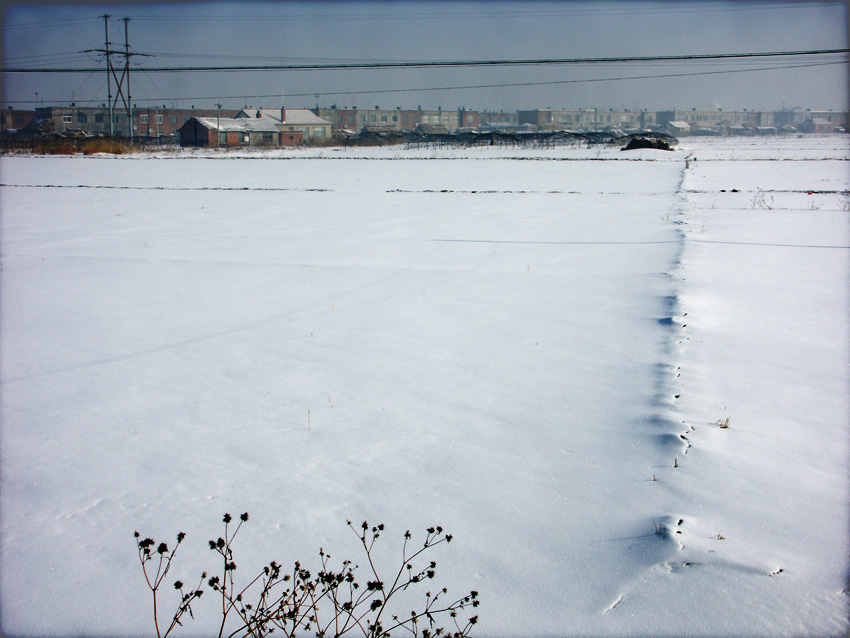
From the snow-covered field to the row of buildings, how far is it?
4938 cm

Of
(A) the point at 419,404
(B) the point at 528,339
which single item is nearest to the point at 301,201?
(B) the point at 528,339

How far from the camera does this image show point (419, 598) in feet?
8.88

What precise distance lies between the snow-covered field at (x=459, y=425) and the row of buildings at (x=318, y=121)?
1944 inches

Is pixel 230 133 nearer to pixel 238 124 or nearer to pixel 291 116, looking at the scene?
pixel 238 124

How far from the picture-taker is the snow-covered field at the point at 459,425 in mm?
2773

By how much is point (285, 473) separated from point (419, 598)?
1.21m

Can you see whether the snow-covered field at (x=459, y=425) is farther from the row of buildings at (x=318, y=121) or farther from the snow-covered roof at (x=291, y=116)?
the snow-covered roof at (x=291, y=116)

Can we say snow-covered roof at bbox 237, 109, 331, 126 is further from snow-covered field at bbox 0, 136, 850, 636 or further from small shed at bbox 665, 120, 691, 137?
snow-covered field at bbox 0, 136, 850, 636

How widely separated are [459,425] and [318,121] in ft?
354

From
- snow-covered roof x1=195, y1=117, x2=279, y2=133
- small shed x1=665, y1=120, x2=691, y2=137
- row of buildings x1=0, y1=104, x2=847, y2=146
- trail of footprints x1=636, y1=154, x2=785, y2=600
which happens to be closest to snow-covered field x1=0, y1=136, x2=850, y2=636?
trail of footprints x1=636, y1=154, x2=785, y2=600

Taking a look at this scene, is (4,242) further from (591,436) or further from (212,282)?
(591,436)

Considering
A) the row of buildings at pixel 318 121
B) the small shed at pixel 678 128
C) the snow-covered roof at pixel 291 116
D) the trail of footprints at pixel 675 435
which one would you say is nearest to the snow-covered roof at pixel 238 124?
the row of buildings at pixel 318 121

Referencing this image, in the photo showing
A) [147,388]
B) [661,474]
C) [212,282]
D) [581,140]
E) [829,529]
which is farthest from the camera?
[581,140]

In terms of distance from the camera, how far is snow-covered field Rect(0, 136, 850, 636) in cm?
→ 277
